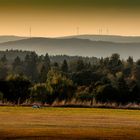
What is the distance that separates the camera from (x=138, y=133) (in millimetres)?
24422

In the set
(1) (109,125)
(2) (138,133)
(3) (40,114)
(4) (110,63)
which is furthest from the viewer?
(4) (110,63)

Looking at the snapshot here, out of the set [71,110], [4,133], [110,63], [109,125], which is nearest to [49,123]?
[109,125]

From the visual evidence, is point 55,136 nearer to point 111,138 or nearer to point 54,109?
point 111,138

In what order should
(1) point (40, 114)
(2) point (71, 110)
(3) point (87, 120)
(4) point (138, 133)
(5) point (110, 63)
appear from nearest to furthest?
(4) point (138, 133) → (3) point (87, 120) → (1) point (40, 114) → (2) point (71, 110) → (5) point (110, 63)

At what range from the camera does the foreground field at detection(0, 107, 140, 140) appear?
23391mm

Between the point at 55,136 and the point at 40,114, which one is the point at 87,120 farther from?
the point at 55,136

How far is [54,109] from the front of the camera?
34625 millimetres

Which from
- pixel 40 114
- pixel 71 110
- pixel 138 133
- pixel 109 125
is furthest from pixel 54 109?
pixel 138 133

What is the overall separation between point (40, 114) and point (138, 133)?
8.12 metres

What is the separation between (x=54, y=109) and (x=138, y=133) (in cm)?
1067

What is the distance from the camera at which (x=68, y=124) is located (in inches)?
1072

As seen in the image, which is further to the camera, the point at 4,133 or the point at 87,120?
the point at 87,120

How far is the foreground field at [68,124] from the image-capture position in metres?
23.4

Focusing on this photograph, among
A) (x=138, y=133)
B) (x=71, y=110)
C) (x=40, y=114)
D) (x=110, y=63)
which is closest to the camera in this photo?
(x=138, y=133)
